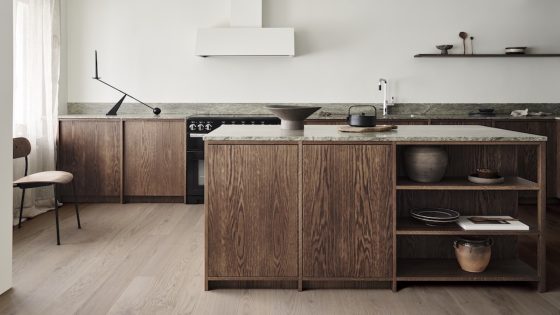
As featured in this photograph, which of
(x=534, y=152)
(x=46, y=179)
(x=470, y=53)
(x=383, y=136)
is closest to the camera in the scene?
(x=383, y=136)

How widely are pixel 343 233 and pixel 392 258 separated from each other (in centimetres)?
30

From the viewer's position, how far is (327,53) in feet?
20.1

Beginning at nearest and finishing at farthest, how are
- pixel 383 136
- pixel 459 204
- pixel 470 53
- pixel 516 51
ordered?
pixel 383 136 → pixel 459 204 → pixel 516 51 → pixel 470 53

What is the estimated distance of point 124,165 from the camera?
5570 mm

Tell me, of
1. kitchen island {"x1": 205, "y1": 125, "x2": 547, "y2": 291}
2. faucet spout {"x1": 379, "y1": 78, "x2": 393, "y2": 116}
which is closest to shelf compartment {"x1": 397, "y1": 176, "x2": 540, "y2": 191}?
kitchen island {"x1": 205, "y1": 125, "x2": 547, "y2": 291}

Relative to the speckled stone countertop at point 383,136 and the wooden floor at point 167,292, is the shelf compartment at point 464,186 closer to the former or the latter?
the speckled stone countertop at point 383,136

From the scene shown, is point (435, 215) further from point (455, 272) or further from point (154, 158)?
point (154, 158)

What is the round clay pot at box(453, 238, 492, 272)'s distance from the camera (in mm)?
3008

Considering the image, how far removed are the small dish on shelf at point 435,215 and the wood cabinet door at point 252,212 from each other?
708mm

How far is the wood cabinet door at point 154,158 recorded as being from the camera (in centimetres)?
555

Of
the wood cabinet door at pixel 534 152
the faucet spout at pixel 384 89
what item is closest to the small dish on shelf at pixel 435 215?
the wood cabinet door at pixel 534 152
